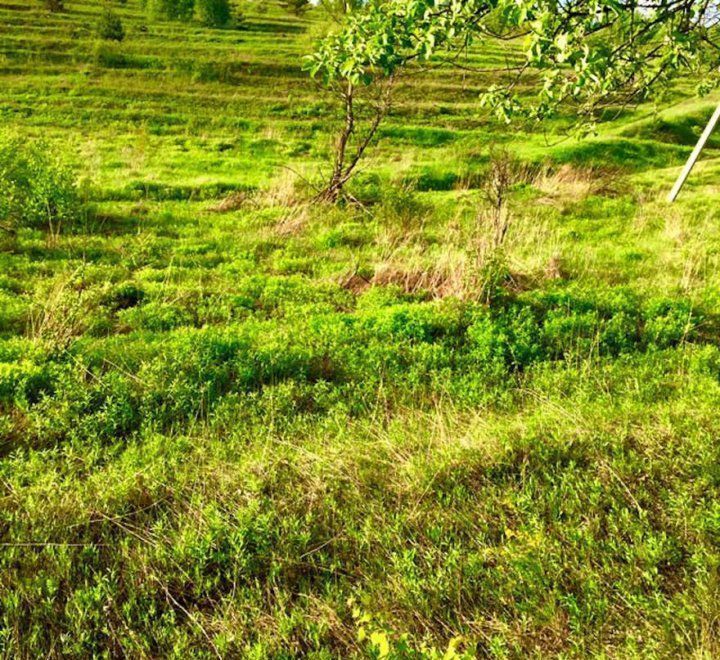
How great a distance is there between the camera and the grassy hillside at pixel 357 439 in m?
2.82

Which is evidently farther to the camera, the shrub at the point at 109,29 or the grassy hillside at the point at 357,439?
the shrub at the point at 109,29

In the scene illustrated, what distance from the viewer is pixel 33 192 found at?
10.3 meters

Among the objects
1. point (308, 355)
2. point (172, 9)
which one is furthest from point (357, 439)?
point (172, 9)

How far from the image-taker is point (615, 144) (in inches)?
886

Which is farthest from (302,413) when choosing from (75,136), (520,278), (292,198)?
(75,136)

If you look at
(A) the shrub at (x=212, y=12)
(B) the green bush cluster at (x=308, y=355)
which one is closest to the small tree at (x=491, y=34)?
(B) the green bush cluster at (x=308, y=355)

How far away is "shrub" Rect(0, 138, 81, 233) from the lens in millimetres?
9977

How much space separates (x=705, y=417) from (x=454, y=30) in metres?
3.85

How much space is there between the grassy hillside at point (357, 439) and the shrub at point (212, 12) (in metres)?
55.8

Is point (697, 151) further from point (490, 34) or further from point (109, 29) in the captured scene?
point (109, 29)

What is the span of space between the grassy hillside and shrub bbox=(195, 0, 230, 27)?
2195 inches

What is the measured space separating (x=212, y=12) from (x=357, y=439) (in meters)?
65.0

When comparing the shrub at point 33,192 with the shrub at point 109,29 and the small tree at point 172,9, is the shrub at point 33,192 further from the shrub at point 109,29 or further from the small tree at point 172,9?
the small tree at point 172,9

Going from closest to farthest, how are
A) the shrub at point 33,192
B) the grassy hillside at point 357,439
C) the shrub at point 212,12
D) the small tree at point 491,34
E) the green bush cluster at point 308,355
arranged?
1. the grassy hillside at point 357,439
2. the small tree at point 491,34
3. the green bush cluster at point 308,355
4. the shrub at point 33,192
5. the shrub at point 212,12
